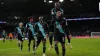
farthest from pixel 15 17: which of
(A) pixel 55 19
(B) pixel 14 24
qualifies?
(A) pixel 55 19

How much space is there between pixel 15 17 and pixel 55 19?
6418 centimetres

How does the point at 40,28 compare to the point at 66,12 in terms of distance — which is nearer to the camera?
the point at 40,28

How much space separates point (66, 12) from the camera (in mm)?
77625

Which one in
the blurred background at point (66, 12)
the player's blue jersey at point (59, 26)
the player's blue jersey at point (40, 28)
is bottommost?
the blurred background at point (66, 12)

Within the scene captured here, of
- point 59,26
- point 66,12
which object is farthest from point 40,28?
point 66,12

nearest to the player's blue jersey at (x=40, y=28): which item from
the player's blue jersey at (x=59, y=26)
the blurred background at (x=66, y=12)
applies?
the player's blue jersey at (x=59, y=26)

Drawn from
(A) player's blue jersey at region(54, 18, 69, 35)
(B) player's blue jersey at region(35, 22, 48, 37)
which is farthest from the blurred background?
(A) player's blue jersey at region(54, 18, 69, 35)

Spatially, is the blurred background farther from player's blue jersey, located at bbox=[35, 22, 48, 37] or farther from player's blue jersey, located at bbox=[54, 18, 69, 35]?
player's blue jersey, located at bbox=[54, 18, 69, 35]

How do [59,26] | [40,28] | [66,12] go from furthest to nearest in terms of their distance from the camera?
1. [66,12]
2. [40,28]
3. [59,26]

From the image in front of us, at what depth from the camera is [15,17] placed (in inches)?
3071

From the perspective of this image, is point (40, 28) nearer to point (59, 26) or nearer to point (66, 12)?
point (59, 26)

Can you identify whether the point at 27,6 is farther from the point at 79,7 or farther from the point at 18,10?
the point at 79,7

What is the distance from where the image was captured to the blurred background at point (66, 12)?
75.0m

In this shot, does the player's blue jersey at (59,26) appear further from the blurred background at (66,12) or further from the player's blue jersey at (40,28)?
the blurred background at (66,12)
